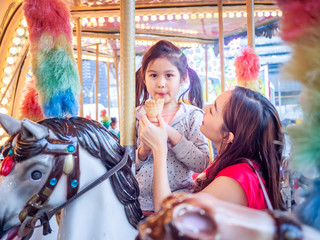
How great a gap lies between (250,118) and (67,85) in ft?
2.39

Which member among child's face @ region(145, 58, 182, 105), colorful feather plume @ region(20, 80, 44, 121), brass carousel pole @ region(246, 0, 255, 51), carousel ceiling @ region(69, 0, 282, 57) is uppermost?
carousel ceiling @ region(69, 0, 282, 57)

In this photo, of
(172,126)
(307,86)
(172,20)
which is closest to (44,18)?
(172,126)

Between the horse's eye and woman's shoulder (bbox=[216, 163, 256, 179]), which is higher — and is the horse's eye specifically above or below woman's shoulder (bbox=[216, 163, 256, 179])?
above

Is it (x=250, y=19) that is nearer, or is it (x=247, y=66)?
(x=247, y=66)

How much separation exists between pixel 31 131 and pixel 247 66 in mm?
1645

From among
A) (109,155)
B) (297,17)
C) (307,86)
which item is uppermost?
(297,17)

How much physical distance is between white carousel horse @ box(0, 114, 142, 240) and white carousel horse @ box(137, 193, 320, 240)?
66cm

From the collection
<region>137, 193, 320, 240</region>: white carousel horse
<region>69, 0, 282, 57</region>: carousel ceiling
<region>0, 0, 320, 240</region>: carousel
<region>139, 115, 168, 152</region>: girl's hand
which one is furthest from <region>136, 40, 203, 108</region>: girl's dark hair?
<region>69, 0, 282, 57</region>: carousel ceiling

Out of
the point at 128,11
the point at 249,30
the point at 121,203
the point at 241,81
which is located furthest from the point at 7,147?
the point at 249,30

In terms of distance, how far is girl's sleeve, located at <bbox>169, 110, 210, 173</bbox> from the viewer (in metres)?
1.58

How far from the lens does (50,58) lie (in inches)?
51.8

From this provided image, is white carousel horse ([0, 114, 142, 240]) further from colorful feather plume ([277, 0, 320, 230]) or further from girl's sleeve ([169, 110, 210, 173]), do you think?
colorful feather plume ([277, 0, 320, 230])

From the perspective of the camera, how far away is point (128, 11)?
60.6 inches

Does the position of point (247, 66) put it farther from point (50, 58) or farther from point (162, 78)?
point (50, 58)
